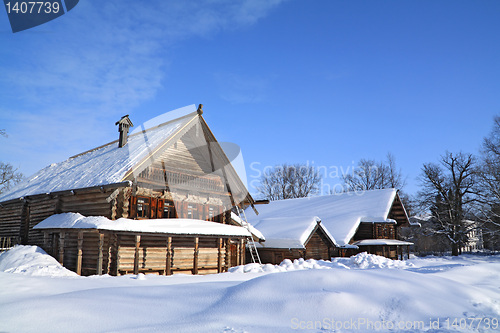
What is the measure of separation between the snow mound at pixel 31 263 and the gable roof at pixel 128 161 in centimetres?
330

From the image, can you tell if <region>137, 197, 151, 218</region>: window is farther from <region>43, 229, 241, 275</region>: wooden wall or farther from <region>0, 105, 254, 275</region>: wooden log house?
<region>43, 229, 241, 275</region>: wooden wall

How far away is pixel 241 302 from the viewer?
22.6 ft

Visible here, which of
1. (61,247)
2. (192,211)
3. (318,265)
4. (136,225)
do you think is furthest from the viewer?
(192,211)

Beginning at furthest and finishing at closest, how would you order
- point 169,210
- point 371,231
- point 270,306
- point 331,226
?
1. point 371,231
2. point 331,226
3. point 169,210
4. point 270,306

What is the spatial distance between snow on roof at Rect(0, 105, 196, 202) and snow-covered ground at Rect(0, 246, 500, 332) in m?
7.97

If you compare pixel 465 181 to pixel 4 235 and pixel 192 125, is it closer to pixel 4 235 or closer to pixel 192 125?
pixel 192 125

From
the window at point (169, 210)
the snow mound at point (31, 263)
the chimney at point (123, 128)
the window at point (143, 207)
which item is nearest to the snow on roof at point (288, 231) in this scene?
the window at point (169, 210)

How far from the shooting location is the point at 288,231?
1011 inches

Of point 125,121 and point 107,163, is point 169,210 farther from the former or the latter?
point 125,121

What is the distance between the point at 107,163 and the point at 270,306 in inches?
583

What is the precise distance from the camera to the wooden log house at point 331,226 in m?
25.5

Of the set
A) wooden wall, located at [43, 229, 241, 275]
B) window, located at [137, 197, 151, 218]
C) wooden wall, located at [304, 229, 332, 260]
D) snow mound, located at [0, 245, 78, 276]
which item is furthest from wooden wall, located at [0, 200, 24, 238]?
wooden wall, located at [304, 229, 332, 260]

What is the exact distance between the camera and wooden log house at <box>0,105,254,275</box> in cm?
1578

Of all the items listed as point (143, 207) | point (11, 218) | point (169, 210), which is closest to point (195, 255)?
point (169, 210)
